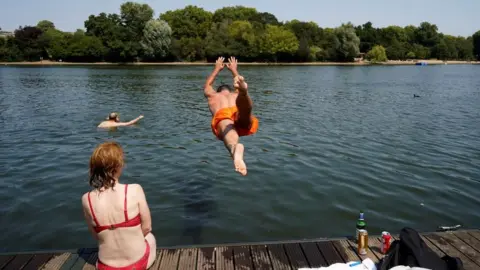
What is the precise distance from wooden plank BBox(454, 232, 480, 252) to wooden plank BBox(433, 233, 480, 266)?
79 millimetres

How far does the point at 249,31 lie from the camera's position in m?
105

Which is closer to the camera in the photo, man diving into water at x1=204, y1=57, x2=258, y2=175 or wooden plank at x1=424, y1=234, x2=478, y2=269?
wooden plank at x1=424, y1=234, x2=478, y2=269

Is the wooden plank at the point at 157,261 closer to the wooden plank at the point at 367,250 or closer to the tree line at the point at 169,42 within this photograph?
the wooden plank at the point at 367,250

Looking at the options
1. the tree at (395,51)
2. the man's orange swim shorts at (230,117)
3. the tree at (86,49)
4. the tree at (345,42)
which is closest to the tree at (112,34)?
→ the tree at (86,49)

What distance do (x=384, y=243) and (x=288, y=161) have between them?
738 centimetres

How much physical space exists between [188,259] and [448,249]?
4113 millimetres

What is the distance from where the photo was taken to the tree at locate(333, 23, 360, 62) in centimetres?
10544

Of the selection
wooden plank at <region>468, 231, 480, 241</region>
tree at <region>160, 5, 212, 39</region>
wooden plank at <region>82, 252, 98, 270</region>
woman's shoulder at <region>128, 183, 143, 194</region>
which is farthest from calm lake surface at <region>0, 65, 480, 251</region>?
tree at <region>160, 5, 212, 39</region>

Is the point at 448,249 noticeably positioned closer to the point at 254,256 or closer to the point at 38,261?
the point at 254,256

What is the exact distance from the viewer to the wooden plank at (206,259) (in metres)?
5.46

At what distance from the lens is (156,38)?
308ft

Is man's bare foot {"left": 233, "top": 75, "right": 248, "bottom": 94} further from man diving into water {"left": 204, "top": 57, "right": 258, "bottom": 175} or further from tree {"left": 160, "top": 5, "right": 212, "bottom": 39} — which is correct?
tree {"left": 160, "top": 5, "right": 212, "bottom": 39}

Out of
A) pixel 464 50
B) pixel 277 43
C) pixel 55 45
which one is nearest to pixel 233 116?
pixel 277 43

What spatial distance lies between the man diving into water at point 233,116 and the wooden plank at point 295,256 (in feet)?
4.98
